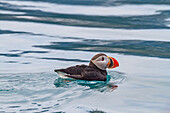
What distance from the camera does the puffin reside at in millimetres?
8469

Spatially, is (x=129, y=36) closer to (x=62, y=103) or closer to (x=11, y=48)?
(x=11, y=48)

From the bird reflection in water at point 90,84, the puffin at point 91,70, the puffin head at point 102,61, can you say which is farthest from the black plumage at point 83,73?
the puffin head at point 102,61

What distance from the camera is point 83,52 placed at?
38.3 feet

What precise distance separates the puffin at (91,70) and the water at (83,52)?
0.48 ft

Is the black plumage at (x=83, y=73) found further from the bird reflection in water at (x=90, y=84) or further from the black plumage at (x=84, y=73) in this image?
the bird reflection in water at (x=90, y=84)

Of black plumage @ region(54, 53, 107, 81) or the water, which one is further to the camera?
black plumage @ region(54, 53, 107, 81)

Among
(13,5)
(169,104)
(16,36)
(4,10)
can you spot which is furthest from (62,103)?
(13,5)

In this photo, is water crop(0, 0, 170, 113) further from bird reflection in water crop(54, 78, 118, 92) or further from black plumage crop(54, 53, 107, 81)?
black plumage crop(54, 53, 107, 81)

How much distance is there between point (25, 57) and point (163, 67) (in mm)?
3208

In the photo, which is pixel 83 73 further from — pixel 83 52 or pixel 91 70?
pixel 83 52

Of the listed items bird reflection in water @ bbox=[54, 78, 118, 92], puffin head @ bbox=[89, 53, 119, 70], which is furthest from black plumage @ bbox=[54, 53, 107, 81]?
puffin head @ bbox=[89, 53, 119, 70]

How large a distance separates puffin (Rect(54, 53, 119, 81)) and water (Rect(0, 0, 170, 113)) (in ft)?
0.48

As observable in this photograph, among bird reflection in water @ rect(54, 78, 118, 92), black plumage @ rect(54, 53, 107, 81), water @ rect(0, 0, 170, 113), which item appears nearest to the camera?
water @ rect(0, 0, 170, 113)

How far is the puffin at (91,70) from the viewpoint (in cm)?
847
